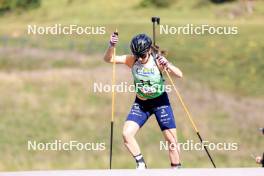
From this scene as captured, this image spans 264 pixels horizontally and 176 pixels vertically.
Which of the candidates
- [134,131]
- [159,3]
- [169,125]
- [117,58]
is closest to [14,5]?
[159,3]

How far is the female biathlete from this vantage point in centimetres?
1279

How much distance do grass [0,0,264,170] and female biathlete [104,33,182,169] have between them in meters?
14.8

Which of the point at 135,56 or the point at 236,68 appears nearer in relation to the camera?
the point at 135,56

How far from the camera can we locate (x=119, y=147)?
100 ft

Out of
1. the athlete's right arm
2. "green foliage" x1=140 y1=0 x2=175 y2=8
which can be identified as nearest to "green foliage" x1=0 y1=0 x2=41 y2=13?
"green foliage" x1=140 y1=0 x2=175 y2=8

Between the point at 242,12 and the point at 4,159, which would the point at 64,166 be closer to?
the point at 4,159

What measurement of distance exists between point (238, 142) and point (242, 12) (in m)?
33.8

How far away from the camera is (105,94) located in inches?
1571

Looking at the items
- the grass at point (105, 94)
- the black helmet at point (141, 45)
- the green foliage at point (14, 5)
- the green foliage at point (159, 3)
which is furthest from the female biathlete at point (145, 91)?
the green foliage at point (14, 5)

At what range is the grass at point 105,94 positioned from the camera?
3017cm

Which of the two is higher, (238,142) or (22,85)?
(22,85)

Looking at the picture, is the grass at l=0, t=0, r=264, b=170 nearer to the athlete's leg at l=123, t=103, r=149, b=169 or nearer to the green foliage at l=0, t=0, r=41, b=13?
the green foliage at l=0, t=0, r=41, b=13

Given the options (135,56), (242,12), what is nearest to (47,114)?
(135,56)

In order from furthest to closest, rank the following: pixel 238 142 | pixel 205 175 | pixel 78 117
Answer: pixel 78 117, pixel 238 142, pixel 205 175
